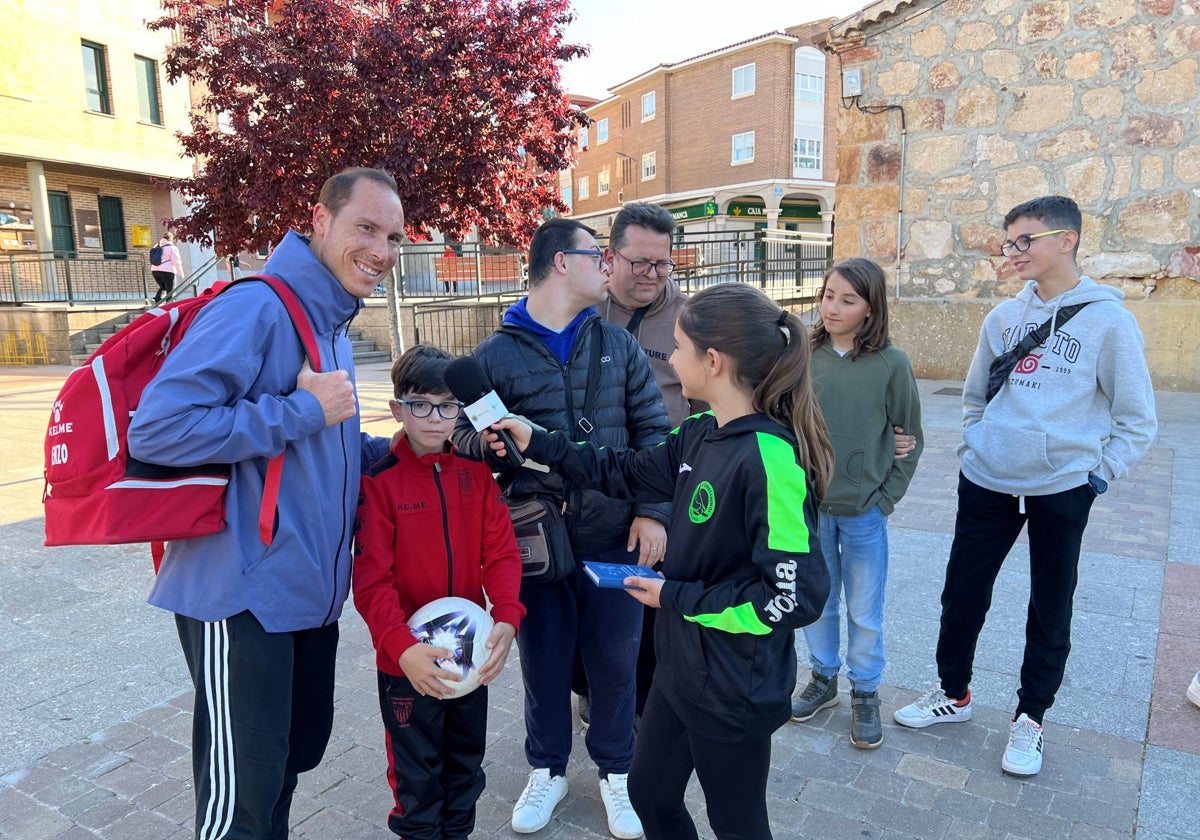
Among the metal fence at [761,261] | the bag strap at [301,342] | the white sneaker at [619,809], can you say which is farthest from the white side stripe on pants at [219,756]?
the metal fence at [761,261]

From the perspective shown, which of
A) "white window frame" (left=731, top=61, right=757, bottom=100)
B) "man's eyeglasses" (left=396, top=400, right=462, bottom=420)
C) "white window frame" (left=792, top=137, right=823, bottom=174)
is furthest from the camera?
"white window frame" (left=792, top=137, right=823, bottom=174)

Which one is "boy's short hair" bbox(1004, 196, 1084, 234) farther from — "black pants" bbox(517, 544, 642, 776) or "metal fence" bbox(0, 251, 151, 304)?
"metal fence" bbox(0, 251, 151, 304)

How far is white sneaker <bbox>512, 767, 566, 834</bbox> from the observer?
8.52 feet

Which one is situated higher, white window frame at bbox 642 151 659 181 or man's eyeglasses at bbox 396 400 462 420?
white window frame at bbox 642 151 659 181

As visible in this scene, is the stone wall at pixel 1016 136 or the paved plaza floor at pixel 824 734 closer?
the paved plaza floor at pixel 824 734

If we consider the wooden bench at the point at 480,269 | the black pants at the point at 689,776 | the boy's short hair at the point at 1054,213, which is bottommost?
the black pants at the point at 689,776

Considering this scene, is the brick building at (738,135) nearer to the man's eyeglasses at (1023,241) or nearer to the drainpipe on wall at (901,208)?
the drainpipe on wall at (901,208)

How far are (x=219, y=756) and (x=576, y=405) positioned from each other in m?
1.41

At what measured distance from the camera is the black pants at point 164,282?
58.0ft

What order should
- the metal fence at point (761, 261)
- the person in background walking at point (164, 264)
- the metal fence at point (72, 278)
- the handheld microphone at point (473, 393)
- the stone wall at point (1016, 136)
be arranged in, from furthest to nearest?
the metal fence at point (72, 278) < the person in background walking at point (164, 264) < the metal fence at point (761, 261) < the stone wall at point (1016, 136) < the handheld microphone at point (473, 393)

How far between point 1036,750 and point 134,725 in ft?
11.5

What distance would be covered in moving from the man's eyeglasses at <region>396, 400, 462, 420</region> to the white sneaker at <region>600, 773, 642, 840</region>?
127cm

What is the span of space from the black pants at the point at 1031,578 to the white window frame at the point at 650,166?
141ft

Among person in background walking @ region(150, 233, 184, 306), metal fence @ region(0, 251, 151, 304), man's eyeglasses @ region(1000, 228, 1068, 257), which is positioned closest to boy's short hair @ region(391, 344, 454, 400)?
man's eyeglasses @ region(1000, 228, 1068, 257)
